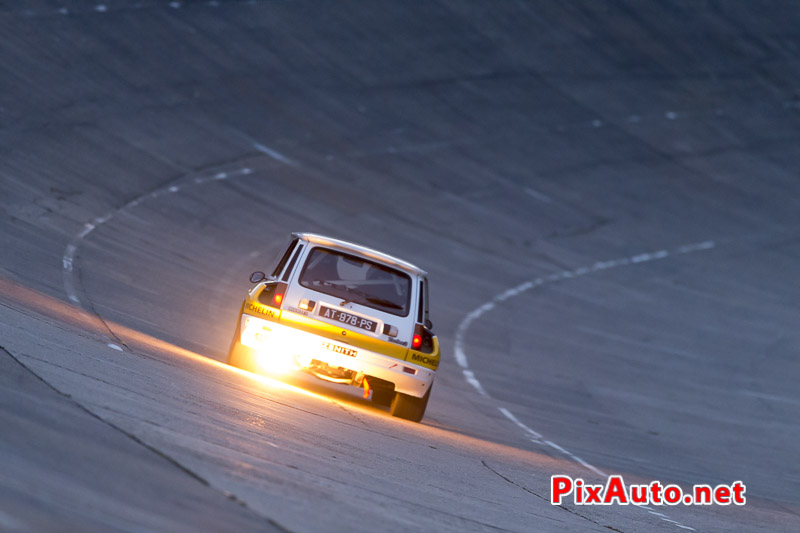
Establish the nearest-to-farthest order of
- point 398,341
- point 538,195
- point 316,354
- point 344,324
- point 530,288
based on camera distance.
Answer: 1. point 316,354
2. point 344,324
3. point 398,341
4. point 530,288
5. point 538,195

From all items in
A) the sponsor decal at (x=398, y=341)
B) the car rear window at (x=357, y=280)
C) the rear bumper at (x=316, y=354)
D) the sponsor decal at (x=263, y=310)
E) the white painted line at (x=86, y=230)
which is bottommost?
the rear bumper at (x=316, y=354)

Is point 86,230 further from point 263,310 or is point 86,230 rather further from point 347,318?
point 347,318

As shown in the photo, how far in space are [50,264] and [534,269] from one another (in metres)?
13.5

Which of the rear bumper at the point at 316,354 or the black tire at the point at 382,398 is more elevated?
the rear bumper at the point at 316,354

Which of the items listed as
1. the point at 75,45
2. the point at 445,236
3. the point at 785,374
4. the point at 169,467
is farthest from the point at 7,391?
the point at 75,45

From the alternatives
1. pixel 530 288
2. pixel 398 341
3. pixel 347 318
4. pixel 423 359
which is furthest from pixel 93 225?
pixel 530 288

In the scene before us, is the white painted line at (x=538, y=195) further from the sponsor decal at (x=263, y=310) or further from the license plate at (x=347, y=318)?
the sponsor decal at (x=263, y=310)

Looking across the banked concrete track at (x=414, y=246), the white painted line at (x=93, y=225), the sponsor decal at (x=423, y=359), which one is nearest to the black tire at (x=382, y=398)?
the banked concrete track at (x=414, y=246)

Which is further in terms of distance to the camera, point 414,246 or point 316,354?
point 414,246

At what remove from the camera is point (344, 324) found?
11.7 m

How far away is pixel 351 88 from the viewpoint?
36094 mm

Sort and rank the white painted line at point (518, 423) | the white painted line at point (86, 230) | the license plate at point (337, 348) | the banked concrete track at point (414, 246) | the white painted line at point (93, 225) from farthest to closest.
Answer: the white painted line at point (86, 230)
the white painted line at point (93, 225)
the white painted line at point (518, 423)
the license plate at point (337, 348)
the banked concrete track at point (414, 246)

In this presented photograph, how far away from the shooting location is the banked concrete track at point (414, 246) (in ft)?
23.2

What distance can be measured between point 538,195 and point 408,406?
71.2 ft
